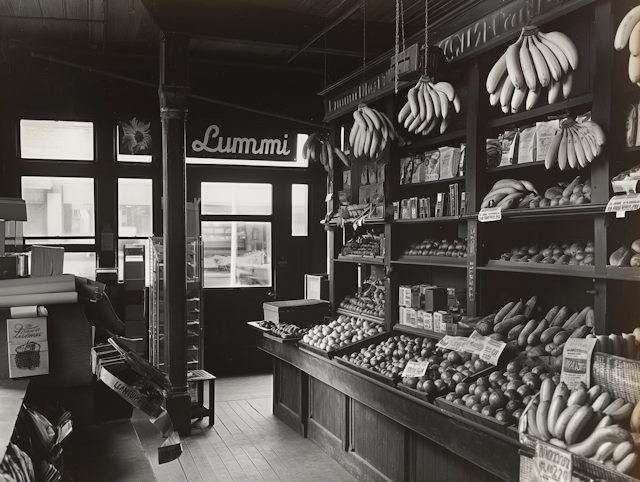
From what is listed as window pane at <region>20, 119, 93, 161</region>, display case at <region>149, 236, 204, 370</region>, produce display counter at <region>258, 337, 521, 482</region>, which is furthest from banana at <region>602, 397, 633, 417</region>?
window pane at <region>20, 119, 93, 161</region>

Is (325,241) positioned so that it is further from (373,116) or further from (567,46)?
(567,46)

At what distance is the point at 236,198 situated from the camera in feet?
26.3

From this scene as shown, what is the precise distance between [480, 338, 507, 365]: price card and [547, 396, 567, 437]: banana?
872 millimetres

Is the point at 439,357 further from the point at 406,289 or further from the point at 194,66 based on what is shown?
the point at 194,66

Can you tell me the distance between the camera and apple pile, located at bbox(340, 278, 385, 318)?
5330 mm


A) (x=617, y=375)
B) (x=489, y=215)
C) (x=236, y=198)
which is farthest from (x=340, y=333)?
(x=236, y=198)

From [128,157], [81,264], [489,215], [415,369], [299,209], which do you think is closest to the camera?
[489,215]

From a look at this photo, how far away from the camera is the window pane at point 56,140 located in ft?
23.1

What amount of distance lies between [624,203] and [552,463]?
50.0 inches

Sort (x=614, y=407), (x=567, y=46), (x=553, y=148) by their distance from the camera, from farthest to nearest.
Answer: (x=553, y=148) → (x=567, y=46) → (x=614, y=407)

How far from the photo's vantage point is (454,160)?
14.3 ft

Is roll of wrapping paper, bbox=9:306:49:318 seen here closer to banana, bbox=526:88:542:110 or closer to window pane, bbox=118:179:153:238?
banana, bbox=526:88:542:110

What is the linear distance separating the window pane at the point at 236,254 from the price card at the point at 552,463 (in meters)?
5.86

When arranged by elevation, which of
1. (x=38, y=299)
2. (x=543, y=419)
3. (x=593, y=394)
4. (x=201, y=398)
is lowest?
(x=201, y=398)
